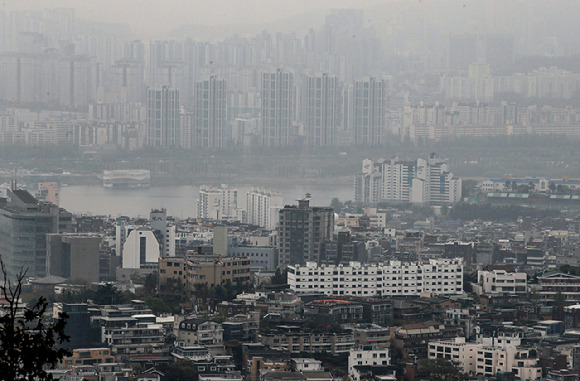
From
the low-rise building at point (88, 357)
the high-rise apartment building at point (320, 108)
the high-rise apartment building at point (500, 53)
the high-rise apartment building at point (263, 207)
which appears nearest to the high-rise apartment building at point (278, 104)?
the high-rise apartment building at point (320, 108)

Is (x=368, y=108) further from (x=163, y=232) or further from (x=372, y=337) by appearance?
(x=372, y=337)

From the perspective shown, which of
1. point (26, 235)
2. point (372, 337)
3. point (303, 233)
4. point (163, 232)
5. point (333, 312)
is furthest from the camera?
point (163, 232)

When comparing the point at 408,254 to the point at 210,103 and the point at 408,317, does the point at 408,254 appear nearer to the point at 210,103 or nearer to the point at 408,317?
the point at 408,317

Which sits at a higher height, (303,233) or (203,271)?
(303,233)

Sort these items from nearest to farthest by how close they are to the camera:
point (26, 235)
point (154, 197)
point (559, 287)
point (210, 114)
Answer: point (559, 287) < point (26, 235) < point (154, 197) < point (210, 114)

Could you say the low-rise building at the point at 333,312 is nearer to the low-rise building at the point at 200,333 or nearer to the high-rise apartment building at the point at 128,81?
the low-rise building at the point at 200,333

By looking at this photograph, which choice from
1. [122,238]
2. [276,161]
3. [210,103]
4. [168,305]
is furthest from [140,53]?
[168,305]

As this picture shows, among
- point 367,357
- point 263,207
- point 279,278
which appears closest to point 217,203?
point 263,207
